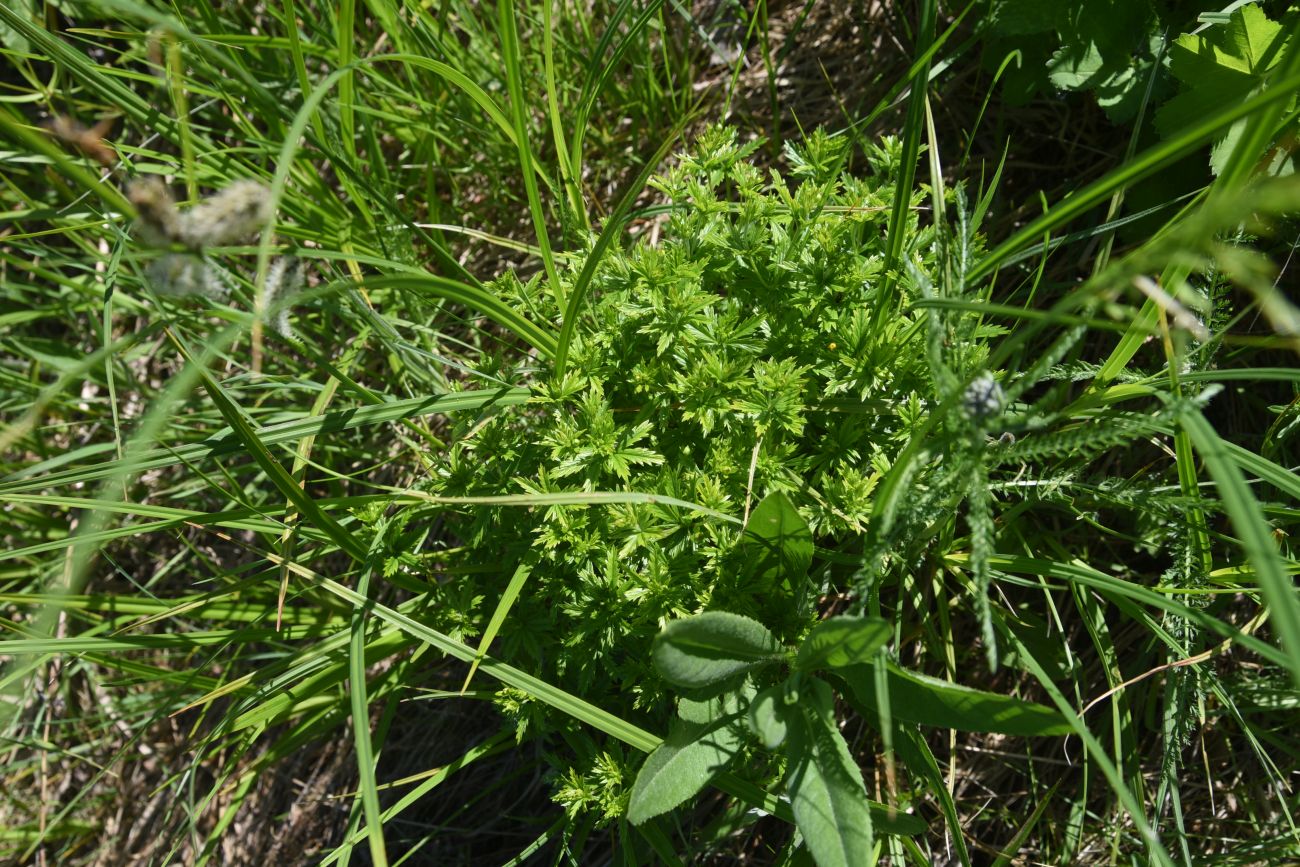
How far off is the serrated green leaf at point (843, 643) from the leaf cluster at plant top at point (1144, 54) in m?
1.52

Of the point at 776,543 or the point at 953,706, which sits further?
the point at 776,543

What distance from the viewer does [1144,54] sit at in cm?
232

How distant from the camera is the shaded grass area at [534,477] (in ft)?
5.44

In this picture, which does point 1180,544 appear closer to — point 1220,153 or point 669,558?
point 1220,153

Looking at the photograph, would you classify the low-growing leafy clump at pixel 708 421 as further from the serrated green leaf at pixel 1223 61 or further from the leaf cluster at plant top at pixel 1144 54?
the serrated green leaf at pixel 1223 61

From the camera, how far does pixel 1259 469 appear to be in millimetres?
1574

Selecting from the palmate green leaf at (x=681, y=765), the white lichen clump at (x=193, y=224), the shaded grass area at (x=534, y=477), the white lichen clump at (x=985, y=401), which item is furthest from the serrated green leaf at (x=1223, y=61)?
the white lichen clump at (x=193, y=224)

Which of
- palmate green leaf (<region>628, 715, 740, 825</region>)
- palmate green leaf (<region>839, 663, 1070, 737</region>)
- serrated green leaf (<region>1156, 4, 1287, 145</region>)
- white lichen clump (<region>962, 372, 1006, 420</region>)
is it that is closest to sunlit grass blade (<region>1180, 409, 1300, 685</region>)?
white lichen clump (<region>962, 372, 1006, 420</region>)

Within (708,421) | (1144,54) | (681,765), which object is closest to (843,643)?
(681,765)

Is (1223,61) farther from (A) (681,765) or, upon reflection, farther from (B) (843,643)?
(A) (681,765)

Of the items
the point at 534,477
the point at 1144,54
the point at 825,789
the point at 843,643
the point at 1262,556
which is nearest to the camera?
the point at 1262,556

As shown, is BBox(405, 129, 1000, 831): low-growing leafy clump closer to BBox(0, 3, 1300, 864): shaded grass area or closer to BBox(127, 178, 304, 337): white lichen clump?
BBox(0, 3, 1300, 864): shaded grass area

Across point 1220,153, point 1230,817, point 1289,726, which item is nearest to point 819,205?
point 1220,153

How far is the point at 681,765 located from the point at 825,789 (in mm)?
289
